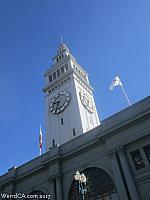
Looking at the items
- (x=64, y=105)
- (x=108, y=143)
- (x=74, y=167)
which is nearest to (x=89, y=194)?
(x=74, y=167)

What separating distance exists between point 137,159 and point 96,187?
219 inches

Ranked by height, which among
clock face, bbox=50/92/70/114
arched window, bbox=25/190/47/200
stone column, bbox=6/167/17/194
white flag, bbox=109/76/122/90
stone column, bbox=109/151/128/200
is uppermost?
clock face, bbox=50/92/70/114

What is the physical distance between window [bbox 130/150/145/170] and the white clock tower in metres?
16.8

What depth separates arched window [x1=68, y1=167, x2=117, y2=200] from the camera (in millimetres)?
24259

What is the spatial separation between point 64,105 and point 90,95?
10.2 metres

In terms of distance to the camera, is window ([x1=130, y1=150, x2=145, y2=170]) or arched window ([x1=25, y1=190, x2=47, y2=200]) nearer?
window ([x1=130, y1=150, x2=145, y2=170])

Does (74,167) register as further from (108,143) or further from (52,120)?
(52,120)

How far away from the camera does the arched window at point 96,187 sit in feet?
79.6

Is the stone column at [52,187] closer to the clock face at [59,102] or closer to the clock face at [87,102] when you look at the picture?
the clock face at [59,102]

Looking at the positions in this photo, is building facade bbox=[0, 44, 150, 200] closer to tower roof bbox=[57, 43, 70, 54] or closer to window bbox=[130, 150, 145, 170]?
window bbox=[130, 150, 145, 170]

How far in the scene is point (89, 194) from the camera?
25.5m

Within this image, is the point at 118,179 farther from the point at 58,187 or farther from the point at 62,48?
the point at 62,48

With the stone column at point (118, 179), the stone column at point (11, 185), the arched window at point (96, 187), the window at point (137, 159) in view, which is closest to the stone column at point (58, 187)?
the arched window at point (96, 187)

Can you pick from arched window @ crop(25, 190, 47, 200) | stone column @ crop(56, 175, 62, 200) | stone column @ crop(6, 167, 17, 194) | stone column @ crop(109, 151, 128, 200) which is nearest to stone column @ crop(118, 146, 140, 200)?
stone column @ crop(109, 151, 128, 200)
